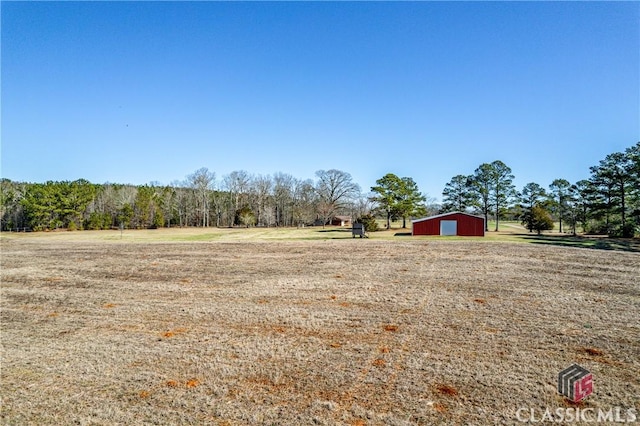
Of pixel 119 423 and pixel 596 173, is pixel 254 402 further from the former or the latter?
pixel 596 173

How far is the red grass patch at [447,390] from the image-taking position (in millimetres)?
4461

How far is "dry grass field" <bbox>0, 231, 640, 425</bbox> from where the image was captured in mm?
4230

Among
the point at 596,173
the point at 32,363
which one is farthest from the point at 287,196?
the point at 32,363

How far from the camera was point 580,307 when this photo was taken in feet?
27.6

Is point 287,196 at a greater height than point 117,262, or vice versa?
point 287,196

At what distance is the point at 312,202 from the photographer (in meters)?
70.4

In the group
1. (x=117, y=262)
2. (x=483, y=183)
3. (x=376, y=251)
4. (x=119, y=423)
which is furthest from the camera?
(x=483, y=183)

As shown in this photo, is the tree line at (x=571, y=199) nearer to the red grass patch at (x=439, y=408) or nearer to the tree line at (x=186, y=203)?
the tree line at (x=186, y=203)

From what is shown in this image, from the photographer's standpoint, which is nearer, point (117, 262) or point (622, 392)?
point (622, 392)

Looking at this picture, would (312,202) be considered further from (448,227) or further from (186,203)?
(448,227)

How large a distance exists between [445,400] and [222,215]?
72500 millimetres

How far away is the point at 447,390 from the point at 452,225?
114 feet

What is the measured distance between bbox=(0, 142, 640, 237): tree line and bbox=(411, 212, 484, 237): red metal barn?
7.99 metres

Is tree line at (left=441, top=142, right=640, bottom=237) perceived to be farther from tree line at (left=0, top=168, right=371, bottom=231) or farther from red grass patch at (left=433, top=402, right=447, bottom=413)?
red grass patch at (left=433, top=402, right=447, bottom=413)
